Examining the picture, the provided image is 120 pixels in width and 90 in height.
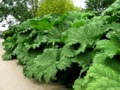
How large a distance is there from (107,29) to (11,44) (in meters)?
4.21

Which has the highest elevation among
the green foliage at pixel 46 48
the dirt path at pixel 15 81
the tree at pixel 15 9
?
the tree at pixel 15 9

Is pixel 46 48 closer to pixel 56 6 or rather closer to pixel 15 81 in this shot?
pixel 15 81

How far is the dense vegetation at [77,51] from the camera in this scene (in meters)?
3.62

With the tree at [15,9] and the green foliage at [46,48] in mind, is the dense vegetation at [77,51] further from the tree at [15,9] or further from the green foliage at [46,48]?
the tree at [15,9]

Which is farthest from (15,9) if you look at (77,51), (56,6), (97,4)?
(77,51)

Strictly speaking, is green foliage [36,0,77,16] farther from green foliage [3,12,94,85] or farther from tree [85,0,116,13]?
green foliage [3,12,94,85]

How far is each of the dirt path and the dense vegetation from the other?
0.57ft

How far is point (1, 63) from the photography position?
7.99 m

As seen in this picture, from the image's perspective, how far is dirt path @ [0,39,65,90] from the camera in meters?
5.74

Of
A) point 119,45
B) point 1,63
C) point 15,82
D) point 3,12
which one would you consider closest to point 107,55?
point 119,45

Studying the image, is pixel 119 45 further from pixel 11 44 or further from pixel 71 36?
pixel 11 44

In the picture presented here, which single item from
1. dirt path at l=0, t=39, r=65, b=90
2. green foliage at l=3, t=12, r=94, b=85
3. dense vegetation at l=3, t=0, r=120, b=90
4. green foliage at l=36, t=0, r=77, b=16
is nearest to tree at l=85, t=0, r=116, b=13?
green foliage at l=36, t=0, r=77, b=16

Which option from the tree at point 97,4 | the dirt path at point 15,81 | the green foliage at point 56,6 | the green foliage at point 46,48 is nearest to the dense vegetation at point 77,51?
the green foliage at point 46,48

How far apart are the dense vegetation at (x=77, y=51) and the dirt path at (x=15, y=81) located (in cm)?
17
